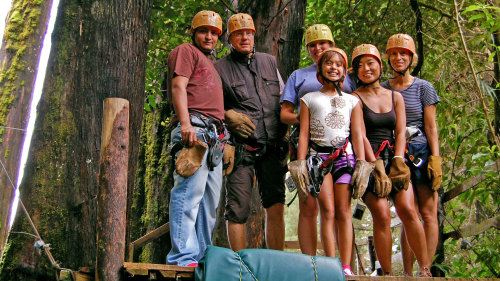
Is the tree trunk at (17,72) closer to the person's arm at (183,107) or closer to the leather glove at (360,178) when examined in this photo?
the person's arm at (183,107)

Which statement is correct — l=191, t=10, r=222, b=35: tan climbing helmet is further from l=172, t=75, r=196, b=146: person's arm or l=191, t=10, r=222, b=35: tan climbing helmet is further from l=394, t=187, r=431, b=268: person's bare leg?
l=394, t=187, r=431, b=268: person's bare leg

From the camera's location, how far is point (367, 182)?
15.4 ft

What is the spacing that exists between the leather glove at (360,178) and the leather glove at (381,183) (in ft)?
0.52

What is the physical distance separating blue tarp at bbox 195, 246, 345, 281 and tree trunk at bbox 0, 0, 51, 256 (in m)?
3.89

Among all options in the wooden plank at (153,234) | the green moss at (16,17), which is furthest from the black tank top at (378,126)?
the green moss at (16,17)

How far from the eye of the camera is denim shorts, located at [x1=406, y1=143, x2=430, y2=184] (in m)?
5.24

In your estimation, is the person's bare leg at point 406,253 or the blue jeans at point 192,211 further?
the person's bare leg at point 406,253

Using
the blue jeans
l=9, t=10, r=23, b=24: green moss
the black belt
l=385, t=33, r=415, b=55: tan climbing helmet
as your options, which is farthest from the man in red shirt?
l=9, t=10, r=23, b=24: green moss

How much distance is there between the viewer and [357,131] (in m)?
4.92

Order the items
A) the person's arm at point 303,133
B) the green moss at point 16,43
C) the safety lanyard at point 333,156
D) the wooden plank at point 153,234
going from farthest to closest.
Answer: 1. the green moss at point 16,43
2. the wooden plank at point 153,234
3. the person's arm at point 303,133
4. the safety lanyard at point 333,156

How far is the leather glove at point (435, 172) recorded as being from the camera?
16.9 feet

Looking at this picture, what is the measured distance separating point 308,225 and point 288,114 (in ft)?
3.33

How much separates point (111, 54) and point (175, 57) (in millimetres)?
509

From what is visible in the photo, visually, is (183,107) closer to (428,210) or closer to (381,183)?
(381,183)
